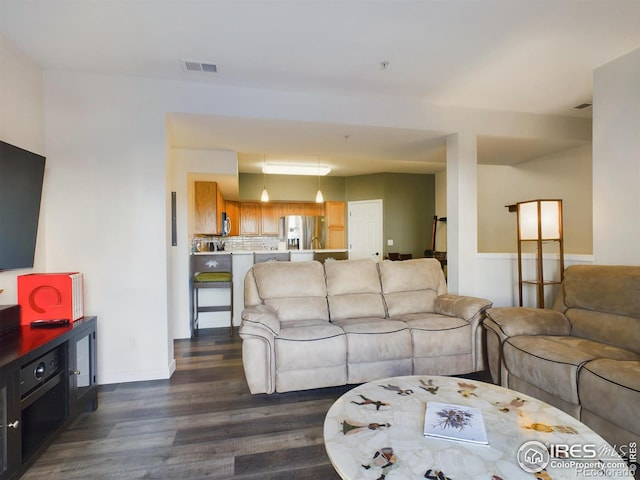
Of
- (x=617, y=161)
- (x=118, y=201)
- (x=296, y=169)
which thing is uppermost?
(x=296, y=169)

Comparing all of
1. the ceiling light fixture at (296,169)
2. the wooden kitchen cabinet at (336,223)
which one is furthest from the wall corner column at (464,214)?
the wooden kitchen cabinet at (336,223)

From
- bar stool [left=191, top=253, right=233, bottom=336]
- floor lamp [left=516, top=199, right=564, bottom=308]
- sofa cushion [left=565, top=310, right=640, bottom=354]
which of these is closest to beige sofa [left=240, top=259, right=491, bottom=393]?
sofa cushion [left=565, top=310, right=640, bottom=354]

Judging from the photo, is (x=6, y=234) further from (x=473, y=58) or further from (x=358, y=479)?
(x=473, y=58)

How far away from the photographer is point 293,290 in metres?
3.09

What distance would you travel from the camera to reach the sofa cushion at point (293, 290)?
298 centimetres

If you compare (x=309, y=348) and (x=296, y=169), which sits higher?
(x=296, y=169)

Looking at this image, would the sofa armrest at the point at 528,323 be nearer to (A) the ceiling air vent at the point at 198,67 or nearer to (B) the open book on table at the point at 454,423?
(B) the open book on table at the point at 454,423

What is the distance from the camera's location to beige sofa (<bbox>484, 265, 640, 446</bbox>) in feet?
5.50

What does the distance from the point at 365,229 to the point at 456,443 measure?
20.8 feet

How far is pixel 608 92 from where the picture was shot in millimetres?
2785

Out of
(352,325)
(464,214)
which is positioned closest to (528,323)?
(352,325)

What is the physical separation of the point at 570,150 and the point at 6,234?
6065mm

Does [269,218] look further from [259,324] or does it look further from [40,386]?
[40,386]

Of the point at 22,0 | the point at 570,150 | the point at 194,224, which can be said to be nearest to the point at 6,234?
the point at 22,0
